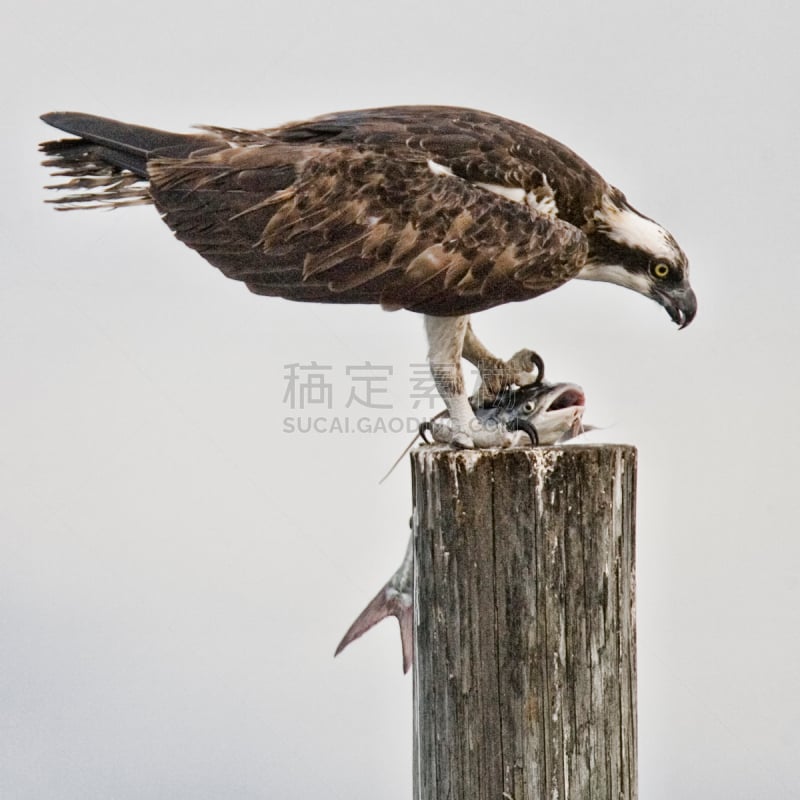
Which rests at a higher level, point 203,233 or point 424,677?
point 203,233

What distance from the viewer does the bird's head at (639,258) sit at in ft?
15.5

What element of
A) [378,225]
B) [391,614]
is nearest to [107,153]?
[378,225]

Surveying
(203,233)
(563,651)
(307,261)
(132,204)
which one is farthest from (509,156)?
(563,651)

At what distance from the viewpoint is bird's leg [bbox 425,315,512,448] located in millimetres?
4402

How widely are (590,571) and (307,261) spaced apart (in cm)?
144

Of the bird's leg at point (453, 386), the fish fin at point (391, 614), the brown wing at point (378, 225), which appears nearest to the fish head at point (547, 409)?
the bird's leg at point (453, 386)

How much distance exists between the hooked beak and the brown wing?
17.8 inches

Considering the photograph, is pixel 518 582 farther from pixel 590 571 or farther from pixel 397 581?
pixel 397 581

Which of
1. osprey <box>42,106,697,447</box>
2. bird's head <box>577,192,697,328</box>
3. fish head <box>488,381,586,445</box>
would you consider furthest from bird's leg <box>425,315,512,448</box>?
bird's head <box>577,192,697,328</box>

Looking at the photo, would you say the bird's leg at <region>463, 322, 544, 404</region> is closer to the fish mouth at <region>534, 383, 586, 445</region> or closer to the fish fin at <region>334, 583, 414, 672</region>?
the fish mouth at <region>534, 383, 586, 445</region>

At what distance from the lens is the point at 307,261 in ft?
14.5

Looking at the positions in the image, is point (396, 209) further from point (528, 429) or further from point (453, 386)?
point (528, 429)

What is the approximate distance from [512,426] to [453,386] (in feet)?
0.82

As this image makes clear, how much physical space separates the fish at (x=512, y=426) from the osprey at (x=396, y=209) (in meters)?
0.15
